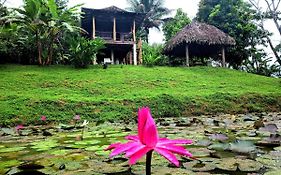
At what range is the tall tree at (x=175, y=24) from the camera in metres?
22.1

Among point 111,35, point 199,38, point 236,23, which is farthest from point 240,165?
point 236,23

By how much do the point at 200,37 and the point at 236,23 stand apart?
208 inches

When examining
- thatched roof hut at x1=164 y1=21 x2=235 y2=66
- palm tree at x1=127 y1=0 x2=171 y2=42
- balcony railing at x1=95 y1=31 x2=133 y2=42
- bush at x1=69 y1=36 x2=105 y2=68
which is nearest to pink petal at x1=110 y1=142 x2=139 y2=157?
bush at x1=69 y1=36 x2=105 y2=68

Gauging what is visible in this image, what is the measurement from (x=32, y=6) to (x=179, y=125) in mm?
9200

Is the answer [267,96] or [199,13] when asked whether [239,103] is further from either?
[199,13]

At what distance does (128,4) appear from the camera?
26109 millimetres

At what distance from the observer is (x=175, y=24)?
2320cm

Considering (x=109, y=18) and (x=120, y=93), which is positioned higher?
(x=109, y=18)

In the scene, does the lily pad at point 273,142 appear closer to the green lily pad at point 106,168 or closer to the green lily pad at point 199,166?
the green lily pad at point 199,166

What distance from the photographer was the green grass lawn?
6914 mm

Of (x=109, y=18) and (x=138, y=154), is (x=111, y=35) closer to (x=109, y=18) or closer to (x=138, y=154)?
(x=109, y=18)

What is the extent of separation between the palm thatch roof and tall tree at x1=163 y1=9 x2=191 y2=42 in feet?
17.8

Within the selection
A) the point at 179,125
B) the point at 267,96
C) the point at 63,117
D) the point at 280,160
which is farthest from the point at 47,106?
the point at 267,96

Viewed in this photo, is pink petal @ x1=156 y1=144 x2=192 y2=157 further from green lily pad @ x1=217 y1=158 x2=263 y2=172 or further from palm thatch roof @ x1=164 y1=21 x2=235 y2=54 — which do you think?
palm thatch roof @ x1=164 y1=21 x2=235 y2=54
